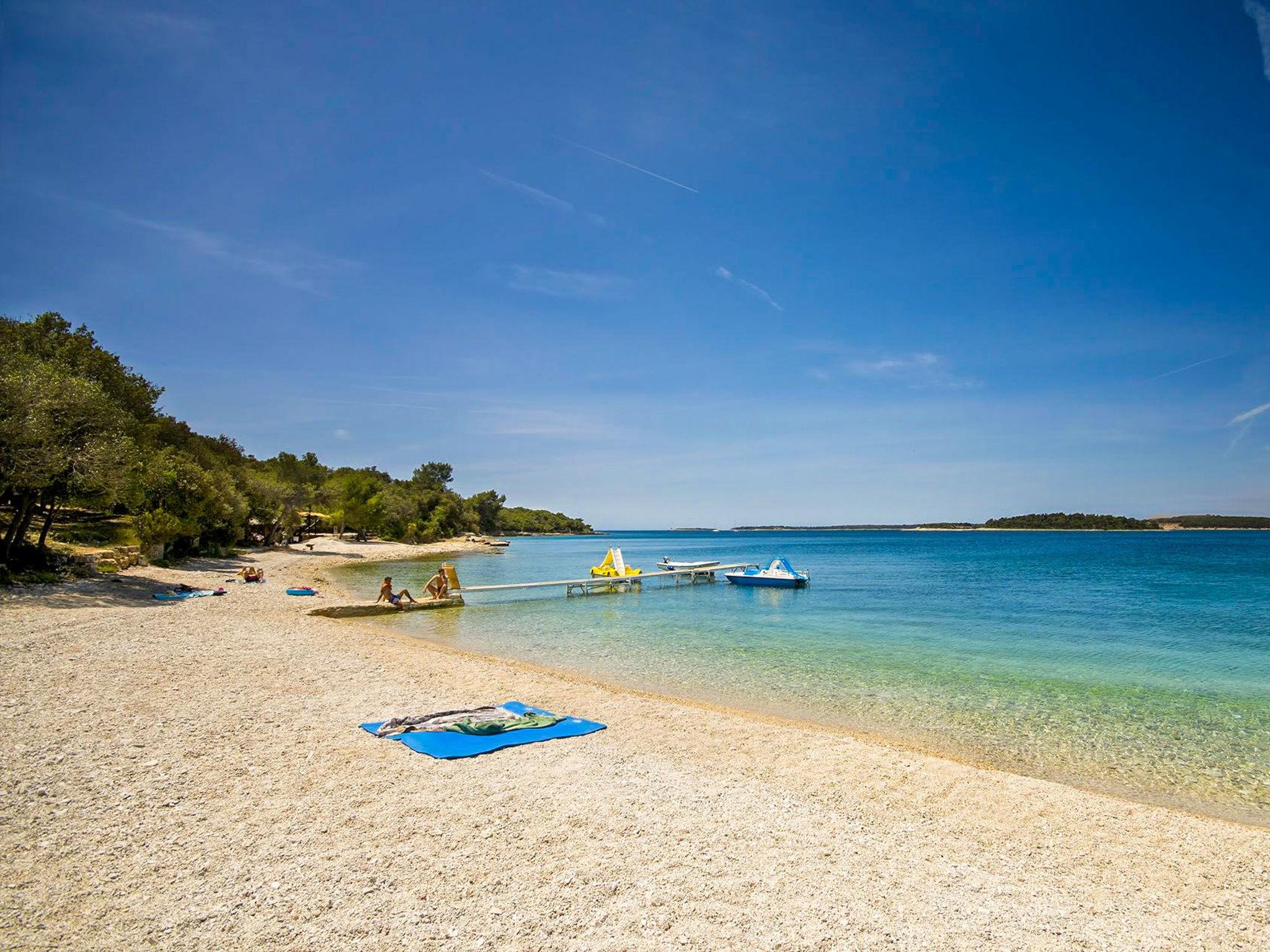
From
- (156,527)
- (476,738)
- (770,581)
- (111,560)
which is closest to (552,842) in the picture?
(476,738)

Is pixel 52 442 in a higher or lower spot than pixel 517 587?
higher

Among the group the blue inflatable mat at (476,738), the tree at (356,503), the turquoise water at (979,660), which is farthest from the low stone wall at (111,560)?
the tree at (356,503)

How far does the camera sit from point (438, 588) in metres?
23.5

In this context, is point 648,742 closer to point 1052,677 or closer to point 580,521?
point 1052,677

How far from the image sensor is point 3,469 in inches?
566

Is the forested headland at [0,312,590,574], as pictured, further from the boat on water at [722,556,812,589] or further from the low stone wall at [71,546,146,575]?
the boat on water at [722,556,812,589]

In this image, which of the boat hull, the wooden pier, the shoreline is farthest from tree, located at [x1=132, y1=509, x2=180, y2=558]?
the boat hull

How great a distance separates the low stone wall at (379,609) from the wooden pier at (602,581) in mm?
1584

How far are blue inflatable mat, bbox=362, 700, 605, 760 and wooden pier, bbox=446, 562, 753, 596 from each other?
17.0 metres

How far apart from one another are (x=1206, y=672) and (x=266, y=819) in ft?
58.4

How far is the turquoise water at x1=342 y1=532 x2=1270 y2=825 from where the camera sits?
8602 millimetres

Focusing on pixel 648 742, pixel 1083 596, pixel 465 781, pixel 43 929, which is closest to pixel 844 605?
pixel 1083 596

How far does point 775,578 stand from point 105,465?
2736cm

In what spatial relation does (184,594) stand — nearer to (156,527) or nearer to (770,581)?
(156,527)
